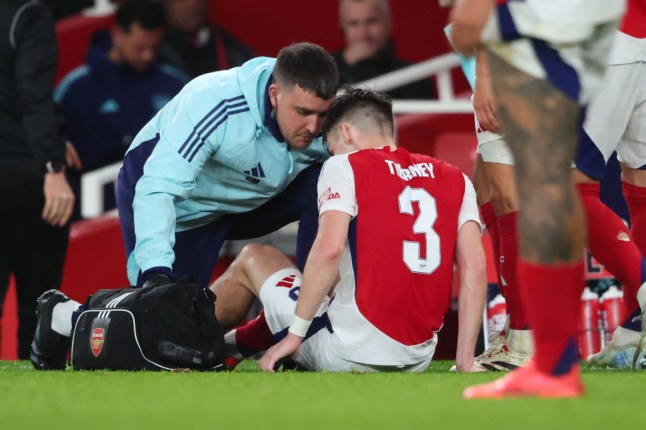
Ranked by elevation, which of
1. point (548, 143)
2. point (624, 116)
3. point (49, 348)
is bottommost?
point (49, 348)

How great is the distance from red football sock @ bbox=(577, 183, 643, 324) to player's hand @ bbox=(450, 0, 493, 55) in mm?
1538

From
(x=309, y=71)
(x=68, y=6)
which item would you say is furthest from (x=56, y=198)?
(x=68, y=6)

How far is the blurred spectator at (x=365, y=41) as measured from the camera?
7230mm

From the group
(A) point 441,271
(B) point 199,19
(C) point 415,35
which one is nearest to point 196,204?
(A) point 441,271

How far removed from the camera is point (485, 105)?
4.26m

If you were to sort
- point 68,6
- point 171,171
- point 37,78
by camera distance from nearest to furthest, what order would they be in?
point 171,171
point 37,78
point 68,6

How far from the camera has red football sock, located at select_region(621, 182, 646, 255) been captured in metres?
4.63

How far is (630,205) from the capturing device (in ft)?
15.5

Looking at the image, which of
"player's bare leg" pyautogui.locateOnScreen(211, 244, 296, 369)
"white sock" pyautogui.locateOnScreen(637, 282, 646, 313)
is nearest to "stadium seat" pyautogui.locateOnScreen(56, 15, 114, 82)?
"player's bare leg" pyautogui.locateOnScreen(211, 244, 296, 369)

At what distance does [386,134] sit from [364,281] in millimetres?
607

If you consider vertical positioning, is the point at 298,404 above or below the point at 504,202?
below

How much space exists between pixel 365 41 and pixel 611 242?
3.21 meters

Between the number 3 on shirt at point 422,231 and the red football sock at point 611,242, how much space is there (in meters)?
0.69

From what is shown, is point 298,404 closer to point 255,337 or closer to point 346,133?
point 346,133
